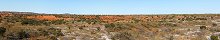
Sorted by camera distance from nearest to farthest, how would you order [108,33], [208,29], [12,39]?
[12,39], [108,33], [208,29]

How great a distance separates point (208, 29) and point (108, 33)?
58.4ft

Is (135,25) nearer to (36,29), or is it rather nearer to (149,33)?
(149,33)

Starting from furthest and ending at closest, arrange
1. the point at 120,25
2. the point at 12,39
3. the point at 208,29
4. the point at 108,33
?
1. the point at 208,29
2. the point at 120,25
3. the point at 108,33
4. the point at 12,39

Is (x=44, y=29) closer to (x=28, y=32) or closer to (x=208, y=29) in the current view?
(x=28, y=32)

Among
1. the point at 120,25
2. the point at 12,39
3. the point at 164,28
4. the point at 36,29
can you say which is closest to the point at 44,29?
the point at 36,29

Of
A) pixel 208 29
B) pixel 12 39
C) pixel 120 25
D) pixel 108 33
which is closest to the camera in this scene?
pixel 12 39

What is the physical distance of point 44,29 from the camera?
47.7m

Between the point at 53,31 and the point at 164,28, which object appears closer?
the point at 53,31

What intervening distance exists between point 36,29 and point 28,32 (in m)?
2.00

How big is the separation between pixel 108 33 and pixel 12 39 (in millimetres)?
11686

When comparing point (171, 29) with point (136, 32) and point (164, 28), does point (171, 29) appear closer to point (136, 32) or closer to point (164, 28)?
point (164, 28)

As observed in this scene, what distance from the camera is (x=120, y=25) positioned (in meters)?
55.5

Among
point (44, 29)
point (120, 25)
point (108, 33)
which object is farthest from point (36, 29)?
point (120, 25)

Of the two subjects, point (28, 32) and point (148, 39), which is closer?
point (28, 32)
